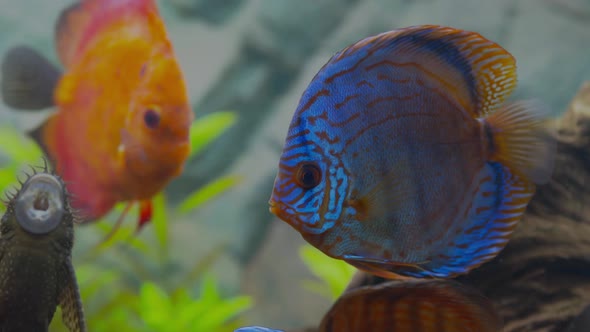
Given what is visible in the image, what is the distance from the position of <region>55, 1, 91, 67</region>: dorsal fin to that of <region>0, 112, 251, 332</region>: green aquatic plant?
762mm

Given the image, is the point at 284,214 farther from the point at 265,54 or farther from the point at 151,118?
the point at 265,54

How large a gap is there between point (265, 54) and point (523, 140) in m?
3.94

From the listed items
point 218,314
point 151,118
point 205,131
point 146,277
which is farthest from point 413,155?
point 146,277

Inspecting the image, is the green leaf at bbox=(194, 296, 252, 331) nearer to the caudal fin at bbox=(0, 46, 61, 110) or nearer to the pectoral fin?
the caudal fin at bbox=(0, 46, 61, 110)

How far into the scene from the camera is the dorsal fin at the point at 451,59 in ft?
3.03

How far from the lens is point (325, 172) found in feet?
2.87

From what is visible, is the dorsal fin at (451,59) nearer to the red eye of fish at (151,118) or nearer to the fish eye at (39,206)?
the fish eye at (39,206)

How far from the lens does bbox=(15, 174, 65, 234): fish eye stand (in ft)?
2.65

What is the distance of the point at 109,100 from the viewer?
153 centimetres

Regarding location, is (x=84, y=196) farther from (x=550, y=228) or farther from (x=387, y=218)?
(x=550, y=228)

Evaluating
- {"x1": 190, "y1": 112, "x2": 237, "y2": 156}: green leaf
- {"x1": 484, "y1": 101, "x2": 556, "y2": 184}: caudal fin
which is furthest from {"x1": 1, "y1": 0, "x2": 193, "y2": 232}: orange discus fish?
{"x1": 190, "y1": 112, "x2": 237, "y2": 156}: green leaf

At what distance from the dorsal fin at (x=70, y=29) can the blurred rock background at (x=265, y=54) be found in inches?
101

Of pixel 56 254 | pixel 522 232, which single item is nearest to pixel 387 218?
pixel 56 254

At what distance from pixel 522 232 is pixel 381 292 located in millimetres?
543
